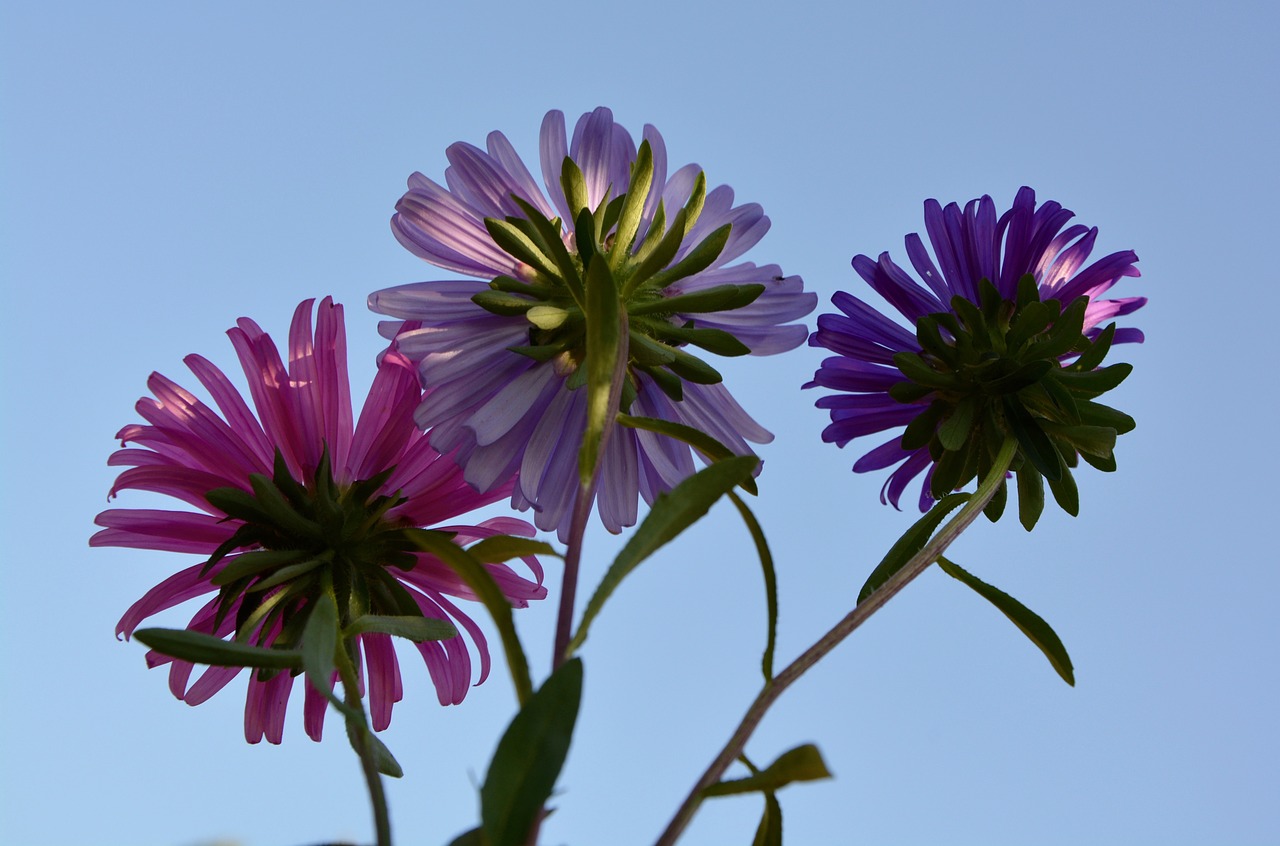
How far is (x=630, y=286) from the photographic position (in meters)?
1.18

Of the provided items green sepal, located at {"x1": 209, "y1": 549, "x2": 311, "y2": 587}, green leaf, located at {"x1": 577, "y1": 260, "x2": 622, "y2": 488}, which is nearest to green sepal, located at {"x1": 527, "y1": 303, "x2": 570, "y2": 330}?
green leaf, located at {"x1": 577, "y1": 260, "x2": 622, "y2": 488}

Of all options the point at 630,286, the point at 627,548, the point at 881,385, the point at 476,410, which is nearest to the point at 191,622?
the point at 476,410

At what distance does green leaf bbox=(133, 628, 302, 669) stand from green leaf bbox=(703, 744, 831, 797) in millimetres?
305

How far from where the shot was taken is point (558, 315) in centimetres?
119

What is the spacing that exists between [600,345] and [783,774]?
1.14ft

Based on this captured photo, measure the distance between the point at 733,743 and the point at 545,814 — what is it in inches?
5.2

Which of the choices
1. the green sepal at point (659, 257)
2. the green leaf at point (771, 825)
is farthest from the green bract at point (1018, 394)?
the green leaf at point (771, 825)

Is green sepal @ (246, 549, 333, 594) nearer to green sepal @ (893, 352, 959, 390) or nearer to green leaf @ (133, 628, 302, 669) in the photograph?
green leaf @ (133, 628, 302, 669)

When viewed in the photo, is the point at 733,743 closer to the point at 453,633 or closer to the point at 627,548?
the point at 627,548

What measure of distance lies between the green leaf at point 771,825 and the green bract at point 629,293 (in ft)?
1.53

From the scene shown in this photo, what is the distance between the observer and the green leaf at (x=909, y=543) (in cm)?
110

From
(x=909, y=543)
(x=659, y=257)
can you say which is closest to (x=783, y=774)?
(x=909, y=543)

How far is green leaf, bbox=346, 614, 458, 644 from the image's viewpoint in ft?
3.10

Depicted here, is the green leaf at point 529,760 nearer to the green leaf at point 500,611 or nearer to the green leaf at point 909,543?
the green leaf at point 500,611
